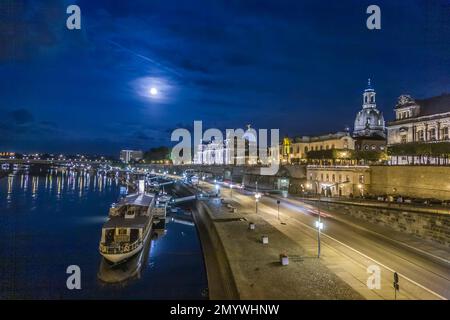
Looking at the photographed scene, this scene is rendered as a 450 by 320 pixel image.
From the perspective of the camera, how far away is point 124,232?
40.7 m

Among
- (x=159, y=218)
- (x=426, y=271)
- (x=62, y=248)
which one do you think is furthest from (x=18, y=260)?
(x=426, y=271)

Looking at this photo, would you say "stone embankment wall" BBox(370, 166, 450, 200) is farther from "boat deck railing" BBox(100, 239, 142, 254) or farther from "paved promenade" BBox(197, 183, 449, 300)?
"boat deck railing" BBox(100, 239, 142, 254)

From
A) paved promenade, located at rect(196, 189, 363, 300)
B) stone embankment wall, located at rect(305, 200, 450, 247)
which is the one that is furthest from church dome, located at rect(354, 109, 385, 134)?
Result: paved promenade, located at rect(196, 189, 363, 300)

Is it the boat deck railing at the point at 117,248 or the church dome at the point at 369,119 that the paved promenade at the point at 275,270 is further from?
the church dome at the point at 369,119

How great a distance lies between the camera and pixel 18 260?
3866 cm

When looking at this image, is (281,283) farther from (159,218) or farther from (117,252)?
(159,218)

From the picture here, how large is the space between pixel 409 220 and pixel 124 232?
3108 centimetres

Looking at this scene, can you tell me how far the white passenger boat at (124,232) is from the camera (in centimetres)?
3600

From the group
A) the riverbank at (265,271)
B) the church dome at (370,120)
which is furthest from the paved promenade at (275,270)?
the church dome at (370,120)

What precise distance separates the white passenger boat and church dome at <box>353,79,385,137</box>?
10598cm

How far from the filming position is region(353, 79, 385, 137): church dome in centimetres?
13512

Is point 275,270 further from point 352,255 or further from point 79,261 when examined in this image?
point 79,261

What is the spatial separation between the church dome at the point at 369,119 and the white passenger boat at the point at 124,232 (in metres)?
106

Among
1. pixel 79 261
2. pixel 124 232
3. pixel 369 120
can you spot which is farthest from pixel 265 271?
pixel 369 120
